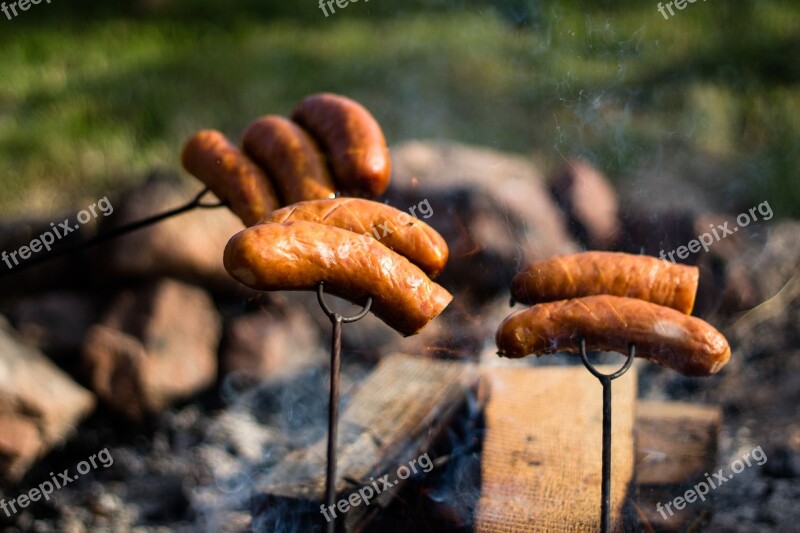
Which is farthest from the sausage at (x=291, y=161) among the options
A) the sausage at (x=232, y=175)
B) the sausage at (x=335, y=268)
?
the sausage at (x=335, y=268)

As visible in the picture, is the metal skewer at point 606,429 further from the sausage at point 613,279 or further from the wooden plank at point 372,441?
the wooden plank at point 372,441

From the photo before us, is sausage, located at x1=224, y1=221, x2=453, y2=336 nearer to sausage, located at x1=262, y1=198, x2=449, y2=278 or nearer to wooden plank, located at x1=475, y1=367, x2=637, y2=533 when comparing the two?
sausage, located at x1=262, y1=198, x2=449, y2=278

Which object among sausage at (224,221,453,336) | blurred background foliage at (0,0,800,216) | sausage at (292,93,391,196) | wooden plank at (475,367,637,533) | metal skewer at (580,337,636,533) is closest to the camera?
sausage at (224,221,453,336)

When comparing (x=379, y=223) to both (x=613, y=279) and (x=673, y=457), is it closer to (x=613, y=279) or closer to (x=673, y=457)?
(x=613, y=279)

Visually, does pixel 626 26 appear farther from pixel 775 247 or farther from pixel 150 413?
pixel 150 413

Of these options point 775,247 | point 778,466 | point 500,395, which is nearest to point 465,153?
point 775,247

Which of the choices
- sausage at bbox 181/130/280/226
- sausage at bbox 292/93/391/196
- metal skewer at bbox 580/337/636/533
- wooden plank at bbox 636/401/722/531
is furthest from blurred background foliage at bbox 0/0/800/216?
metal skewer at bbox 580/337/636/533

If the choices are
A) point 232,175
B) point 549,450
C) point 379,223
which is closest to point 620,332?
point 379,223
